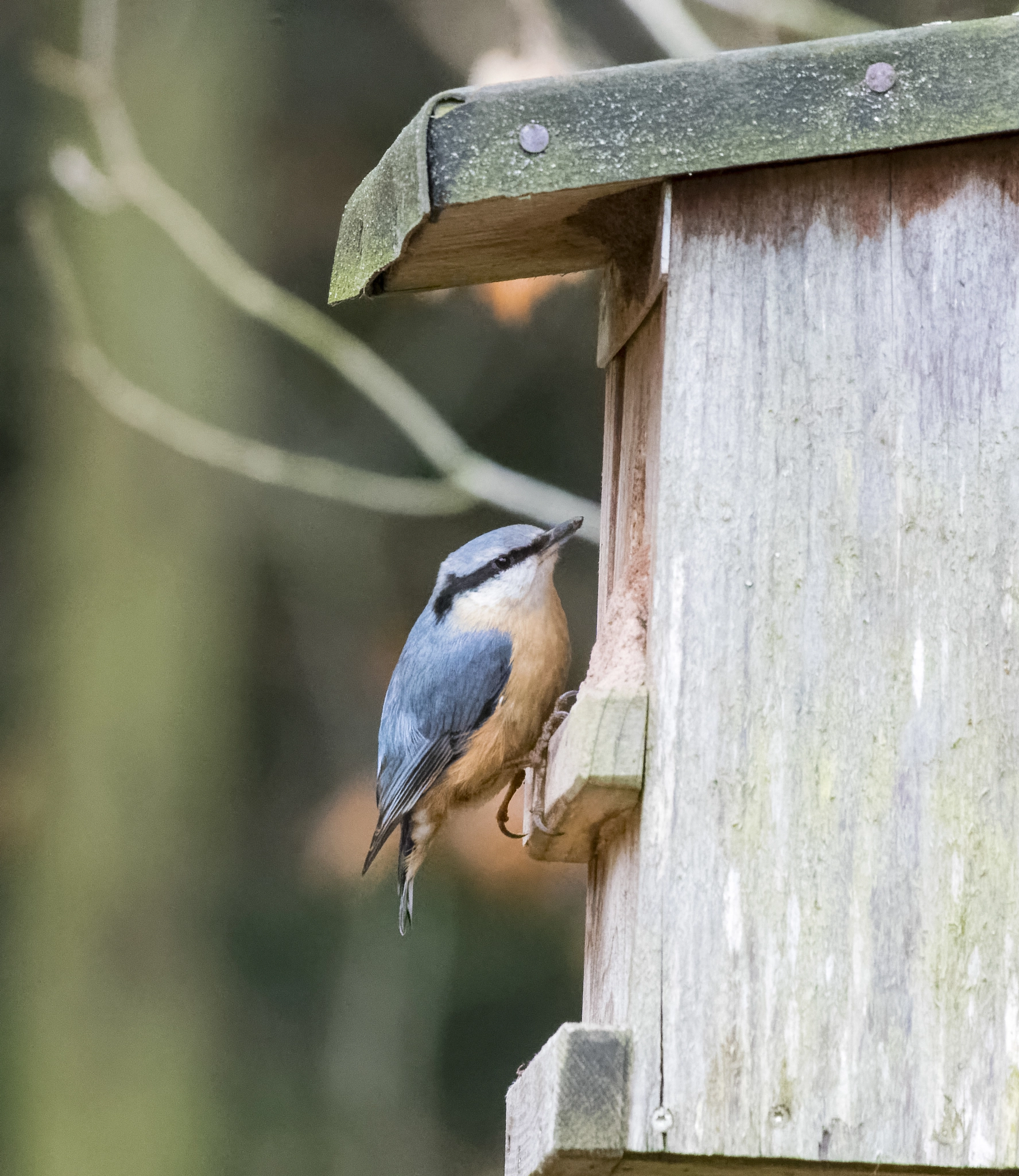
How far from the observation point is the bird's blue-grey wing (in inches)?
92.5

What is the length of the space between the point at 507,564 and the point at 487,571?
36mm

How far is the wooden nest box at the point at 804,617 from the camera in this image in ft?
5.00

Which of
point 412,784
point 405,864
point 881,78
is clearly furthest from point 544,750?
point 881,78

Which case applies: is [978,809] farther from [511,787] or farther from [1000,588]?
[511,787]

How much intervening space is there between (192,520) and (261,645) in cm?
34

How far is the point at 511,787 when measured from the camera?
254 cm

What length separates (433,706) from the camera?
7.82ft

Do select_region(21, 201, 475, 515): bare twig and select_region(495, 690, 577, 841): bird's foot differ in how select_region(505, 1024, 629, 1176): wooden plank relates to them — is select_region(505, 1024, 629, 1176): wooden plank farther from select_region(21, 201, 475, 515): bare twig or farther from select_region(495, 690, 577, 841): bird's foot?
select_region(21, 201, 475, 515): bare twig

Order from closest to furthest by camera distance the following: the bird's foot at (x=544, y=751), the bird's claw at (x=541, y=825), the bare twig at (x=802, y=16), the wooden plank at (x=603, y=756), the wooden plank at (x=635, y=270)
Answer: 1. the wooden plank at (x=603, y=756)
2. the wooden plank at (x=635, y=270)
3. the bird's claw at (x=541, y=825)
4. the bird's foot at (x=544, y=751)
5. the bare twig at (x=802, y=16)

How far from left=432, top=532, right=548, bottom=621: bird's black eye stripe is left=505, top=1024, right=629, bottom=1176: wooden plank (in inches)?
39.0

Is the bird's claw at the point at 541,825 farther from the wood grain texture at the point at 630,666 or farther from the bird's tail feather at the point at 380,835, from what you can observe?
the bird's tail feather at the point at 380,835

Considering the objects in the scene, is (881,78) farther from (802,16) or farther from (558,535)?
(802,16)

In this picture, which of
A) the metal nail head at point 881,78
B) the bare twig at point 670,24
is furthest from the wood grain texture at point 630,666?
the bare twig at point 670,24

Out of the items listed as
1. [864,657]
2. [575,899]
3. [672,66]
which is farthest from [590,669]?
[575,899]
